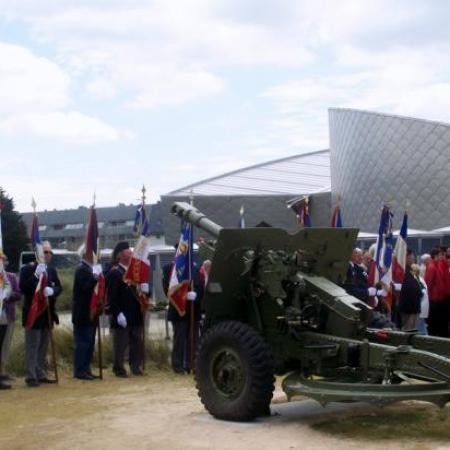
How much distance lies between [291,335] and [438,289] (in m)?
6.72

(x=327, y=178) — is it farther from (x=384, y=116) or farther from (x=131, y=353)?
(x=131, y=353)

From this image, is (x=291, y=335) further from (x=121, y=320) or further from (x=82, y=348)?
(x=82, y=348)

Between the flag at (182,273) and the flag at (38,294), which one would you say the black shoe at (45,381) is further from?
the flag at (182,273)

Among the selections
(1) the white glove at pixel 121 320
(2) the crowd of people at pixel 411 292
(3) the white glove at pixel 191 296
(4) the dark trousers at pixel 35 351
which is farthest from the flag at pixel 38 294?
(2) the crowd of people at pixel 411 292

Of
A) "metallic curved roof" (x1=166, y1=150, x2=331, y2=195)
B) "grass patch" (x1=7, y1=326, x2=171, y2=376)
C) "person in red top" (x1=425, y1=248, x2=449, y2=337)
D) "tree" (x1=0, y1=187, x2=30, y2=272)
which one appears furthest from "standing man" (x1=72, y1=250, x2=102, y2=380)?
"metallic curved roof" (x1=166, y1=150, x2=331, y2=195)

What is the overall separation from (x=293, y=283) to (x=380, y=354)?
1.17m

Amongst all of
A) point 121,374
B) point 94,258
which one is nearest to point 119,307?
point 94,258

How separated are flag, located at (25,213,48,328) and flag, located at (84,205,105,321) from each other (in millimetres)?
678

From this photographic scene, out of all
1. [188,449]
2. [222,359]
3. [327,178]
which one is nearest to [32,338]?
[222,359]

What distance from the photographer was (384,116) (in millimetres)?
41219

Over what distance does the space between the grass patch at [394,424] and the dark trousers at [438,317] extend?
20.3ft

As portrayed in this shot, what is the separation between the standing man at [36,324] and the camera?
1160cm

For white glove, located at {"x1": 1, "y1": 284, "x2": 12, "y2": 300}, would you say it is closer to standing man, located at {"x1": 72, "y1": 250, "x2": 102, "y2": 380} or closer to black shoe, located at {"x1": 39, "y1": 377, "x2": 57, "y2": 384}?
standing man, located at {"x1": 72, "y1": 250, "x2": 102, "y2": 380}

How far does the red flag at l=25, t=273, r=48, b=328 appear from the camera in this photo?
38.1 feet
